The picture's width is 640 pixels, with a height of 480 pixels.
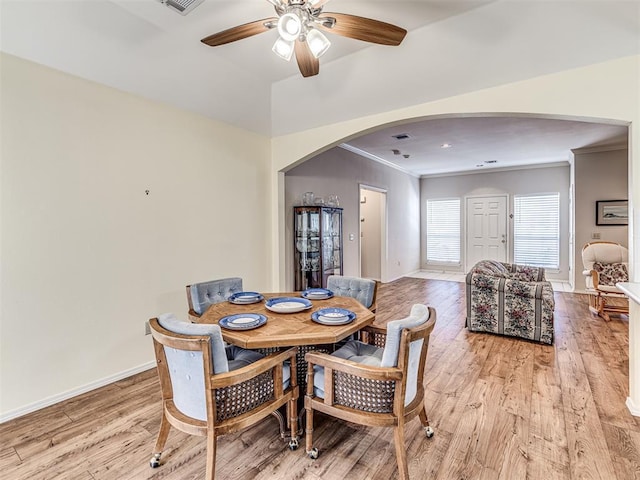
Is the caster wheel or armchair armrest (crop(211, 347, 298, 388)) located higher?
armchair armrest (crop(211, 347, 298, 388))

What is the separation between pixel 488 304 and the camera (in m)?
3.84

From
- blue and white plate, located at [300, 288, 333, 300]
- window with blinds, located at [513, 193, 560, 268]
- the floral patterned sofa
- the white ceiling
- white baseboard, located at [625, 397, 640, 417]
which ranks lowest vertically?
white baseboard, located at [625, 397, 640, 417]

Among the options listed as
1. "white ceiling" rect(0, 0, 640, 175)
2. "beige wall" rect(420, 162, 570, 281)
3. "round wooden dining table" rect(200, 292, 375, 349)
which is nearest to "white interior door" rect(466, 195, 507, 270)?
"beige wall" rect(420, 162, 570, 281)

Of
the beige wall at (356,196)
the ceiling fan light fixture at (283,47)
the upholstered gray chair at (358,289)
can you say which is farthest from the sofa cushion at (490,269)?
the ceiling fan light fixture at (283,47)

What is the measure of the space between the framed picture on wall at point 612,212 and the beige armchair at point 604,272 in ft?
3.43

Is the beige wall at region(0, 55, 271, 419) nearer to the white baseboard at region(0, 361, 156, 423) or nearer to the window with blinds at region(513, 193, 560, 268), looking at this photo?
the white baseboard at region(0, 361, 156, 423)

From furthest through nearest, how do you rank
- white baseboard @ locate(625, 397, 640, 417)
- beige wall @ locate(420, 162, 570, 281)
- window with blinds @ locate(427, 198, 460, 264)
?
1. window with blinds @ locate(427, 198, 460, 264)
2. beige wall @ locate(420, 162, 570, 281)
3. white baseboard @ locate(625, 397, 640, 417)

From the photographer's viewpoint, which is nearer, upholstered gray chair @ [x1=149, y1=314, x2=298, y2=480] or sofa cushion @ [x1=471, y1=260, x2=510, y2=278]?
upholstered gray chair @ [x1=149, y1=314, x2=298, y2=480]

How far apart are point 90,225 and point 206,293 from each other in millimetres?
1085

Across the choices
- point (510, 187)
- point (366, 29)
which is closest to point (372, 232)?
point (510, 187)

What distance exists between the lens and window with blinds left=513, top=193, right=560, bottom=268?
723 centimetres

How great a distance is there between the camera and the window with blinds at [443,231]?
8461 millimetres

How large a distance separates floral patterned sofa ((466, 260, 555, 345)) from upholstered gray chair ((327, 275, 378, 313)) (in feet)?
6.07

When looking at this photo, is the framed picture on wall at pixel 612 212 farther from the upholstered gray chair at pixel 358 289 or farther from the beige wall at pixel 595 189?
the upholstered gray chair at pixel 358 289
